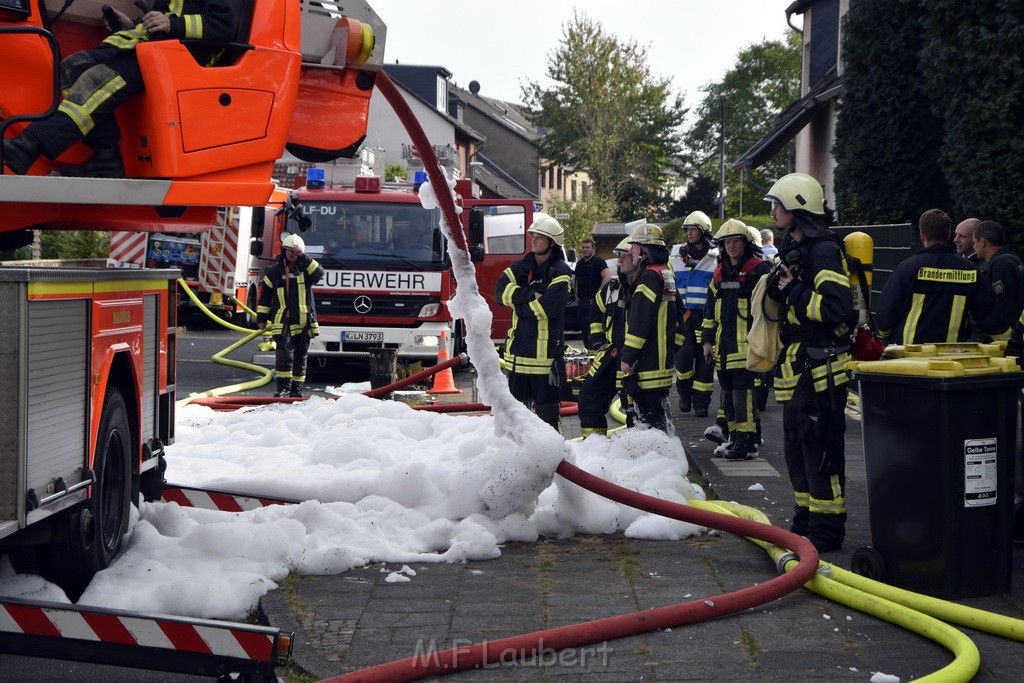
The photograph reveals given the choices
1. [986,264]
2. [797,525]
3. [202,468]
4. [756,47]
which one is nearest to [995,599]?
[797,525]

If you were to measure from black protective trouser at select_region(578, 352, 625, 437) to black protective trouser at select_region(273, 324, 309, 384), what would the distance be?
18.0 feet

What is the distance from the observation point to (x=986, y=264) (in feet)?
28.5

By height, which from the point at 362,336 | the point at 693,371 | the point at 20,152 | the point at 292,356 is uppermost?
the point at 20,152

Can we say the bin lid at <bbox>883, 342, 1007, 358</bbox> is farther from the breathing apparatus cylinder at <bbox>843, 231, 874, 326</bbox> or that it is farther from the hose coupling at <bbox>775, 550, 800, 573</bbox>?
the hose coupling at <bbox>775, 550, 800, 573</bbox>

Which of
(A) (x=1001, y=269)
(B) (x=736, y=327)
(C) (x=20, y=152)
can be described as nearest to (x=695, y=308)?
(B) (x=736, y=327)

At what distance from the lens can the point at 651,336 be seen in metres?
8.99

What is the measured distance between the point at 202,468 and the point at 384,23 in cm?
366

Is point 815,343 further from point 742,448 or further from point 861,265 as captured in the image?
point 742,448

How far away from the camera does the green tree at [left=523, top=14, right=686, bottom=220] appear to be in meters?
65.3

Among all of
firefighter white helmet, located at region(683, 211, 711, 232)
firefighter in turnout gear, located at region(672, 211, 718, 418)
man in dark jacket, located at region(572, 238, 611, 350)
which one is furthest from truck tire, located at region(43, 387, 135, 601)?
man in dark jacket, located at region(572, 238, 611, 350)

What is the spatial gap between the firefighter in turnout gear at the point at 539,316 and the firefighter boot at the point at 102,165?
14.8 ft

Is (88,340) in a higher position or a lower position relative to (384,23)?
lower

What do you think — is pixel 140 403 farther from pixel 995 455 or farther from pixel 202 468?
pixel 995 455

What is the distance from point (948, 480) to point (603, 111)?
61.4 m
